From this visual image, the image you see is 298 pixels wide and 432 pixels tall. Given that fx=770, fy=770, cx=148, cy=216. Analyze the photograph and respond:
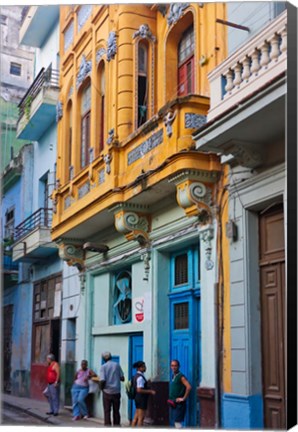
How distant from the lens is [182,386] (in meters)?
8.80

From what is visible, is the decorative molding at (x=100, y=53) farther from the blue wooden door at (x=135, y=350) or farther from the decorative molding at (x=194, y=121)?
the blue wooden door at (x=135, y=350)

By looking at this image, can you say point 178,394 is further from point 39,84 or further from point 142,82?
point 39,84

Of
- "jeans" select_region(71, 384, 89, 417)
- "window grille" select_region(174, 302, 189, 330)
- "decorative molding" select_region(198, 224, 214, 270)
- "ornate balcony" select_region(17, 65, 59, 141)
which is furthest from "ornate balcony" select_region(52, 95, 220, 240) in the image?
"jeans" select_region(71, 384, 89, 417)

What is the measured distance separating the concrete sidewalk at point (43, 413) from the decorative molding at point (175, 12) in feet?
16.5

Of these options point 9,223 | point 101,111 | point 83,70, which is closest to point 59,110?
point 83,70

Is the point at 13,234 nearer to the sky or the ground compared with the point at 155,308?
nearer to the sky

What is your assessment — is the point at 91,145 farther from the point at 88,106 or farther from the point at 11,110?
the point at 11,110

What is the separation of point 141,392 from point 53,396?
134cm

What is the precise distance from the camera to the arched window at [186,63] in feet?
31.8

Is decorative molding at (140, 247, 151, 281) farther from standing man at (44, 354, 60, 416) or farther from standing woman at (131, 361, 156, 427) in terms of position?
standing man at (44, 354, 60, 416)

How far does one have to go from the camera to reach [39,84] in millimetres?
11250

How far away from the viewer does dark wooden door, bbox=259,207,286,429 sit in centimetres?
755

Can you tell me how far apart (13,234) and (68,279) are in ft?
5.57

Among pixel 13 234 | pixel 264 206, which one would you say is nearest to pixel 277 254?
pixel 264 206
